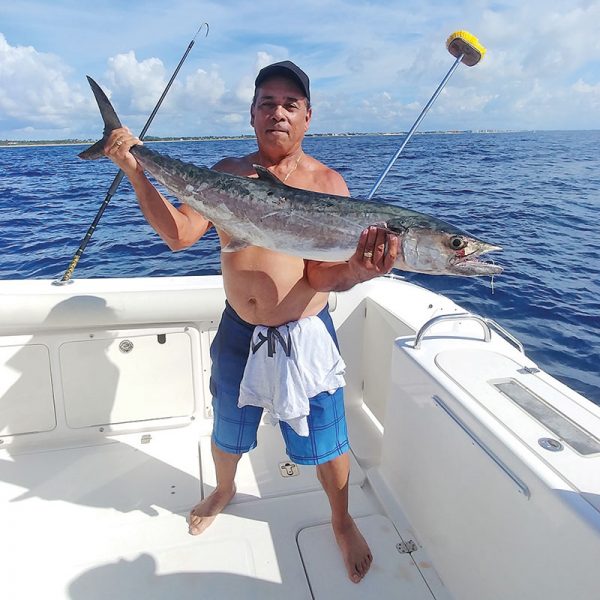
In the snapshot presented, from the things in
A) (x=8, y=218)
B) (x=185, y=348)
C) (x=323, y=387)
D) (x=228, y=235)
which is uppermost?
(x=228, y=235)

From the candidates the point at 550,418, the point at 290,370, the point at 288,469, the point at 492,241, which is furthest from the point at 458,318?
the point at 492,241

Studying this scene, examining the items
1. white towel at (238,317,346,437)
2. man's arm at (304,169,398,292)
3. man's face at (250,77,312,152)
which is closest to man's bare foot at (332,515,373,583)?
white towel at (238,317,346,437)

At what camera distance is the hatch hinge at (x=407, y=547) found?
233cm

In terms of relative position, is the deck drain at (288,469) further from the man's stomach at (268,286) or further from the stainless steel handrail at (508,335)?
the stainless steel handrail at (508,335)

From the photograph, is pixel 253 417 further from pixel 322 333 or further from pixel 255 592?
pixel 255 592

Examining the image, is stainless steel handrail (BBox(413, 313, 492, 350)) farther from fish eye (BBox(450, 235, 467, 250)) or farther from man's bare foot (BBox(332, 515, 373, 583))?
man's bare foot (BBox(332, 515, 373, 583))

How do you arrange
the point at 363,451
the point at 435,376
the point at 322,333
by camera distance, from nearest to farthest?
the point at 435,376, the point at 322,333, the point at 363,451

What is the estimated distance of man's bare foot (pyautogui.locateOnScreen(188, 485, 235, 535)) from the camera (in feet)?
8.13

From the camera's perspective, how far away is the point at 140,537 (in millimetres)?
2441

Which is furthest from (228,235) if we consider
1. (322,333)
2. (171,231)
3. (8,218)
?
(8,218)

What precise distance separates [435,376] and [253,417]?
37.7 inches

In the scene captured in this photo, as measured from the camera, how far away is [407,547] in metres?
2.35

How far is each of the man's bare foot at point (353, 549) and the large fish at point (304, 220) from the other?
1377 mm

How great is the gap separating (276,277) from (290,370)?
0.45 meters
